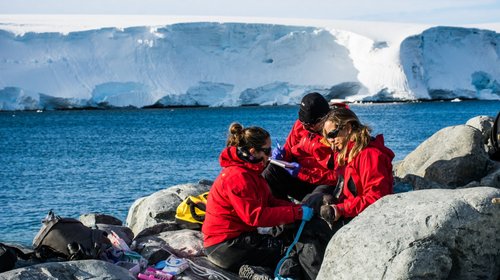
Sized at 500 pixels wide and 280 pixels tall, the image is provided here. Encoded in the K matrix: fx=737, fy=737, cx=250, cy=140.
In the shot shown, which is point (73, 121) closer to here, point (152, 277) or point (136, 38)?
point (136, 38)

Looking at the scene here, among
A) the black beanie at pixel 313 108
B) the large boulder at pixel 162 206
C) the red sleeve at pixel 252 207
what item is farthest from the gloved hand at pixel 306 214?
the large boulder at pixel 162 206

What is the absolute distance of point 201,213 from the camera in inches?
236

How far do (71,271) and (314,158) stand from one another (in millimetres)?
2485

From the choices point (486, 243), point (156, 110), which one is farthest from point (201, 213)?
point (156, 110)

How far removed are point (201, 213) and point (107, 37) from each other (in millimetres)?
44570

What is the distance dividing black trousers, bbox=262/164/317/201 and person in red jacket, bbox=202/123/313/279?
1.06 metres

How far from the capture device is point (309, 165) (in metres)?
6.32

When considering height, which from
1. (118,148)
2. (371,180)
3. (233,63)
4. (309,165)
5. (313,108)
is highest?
(313,108)

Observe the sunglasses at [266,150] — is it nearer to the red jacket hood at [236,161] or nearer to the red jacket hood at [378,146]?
the red jacket hood at [236,161]

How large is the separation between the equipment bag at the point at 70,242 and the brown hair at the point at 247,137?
1.22 meters

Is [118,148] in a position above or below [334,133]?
below

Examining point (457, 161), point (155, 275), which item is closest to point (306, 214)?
point (155, 275)

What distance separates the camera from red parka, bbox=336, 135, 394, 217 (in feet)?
16.1

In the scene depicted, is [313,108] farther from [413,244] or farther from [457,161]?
[457,161]
